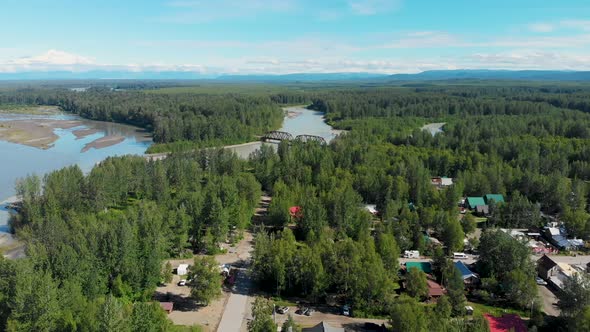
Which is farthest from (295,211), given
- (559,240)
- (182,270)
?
(559,240)

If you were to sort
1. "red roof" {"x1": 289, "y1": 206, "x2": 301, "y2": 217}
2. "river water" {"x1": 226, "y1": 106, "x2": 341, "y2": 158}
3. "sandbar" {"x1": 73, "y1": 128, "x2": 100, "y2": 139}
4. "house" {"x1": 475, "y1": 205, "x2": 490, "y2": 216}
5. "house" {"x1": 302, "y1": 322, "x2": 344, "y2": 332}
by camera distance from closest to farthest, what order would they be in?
"house" {"x1": 302, "y1": 322, "x2": 344, "y2": 332} < "red roof" {"x1": 289, "y1": 206, "x2": 301, "y2": 217} < "house" {"x1": 475, "y1": 205, "x2": 490, "y2": 216} < "river water" {"x1": 226, "y1": 106, "x2": 341, "y2": 158} < "sandbar" {"x1": 73, "y1": 128, "x2": 100, "y2": 139}

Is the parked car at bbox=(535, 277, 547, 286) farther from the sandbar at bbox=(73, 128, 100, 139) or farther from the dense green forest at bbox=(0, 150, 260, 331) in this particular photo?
the sandbar at bbox=(73, 128, 100, 139)

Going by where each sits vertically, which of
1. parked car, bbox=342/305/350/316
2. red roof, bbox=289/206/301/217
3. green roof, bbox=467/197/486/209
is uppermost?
red roof, bbox=289/206/301/217

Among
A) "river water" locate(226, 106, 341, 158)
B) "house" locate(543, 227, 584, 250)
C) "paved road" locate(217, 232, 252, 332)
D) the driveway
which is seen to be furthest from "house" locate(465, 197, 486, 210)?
"river water" locate(226, 106, 341, 158)

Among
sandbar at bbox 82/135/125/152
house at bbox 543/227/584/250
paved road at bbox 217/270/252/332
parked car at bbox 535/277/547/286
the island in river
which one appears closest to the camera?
paved road at bbox 217/270/252/332

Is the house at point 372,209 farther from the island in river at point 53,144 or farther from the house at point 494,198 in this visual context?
the island in river at point 53,144

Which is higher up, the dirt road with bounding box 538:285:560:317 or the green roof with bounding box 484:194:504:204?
the green roof with bounding box 484:194:504:204

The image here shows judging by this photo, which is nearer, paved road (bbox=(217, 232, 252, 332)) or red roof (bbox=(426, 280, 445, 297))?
paved road (bbox=(217, 232, 252, 332))

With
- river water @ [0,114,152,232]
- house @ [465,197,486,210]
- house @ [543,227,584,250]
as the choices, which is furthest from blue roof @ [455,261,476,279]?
river water @ [0,114,152,232]
